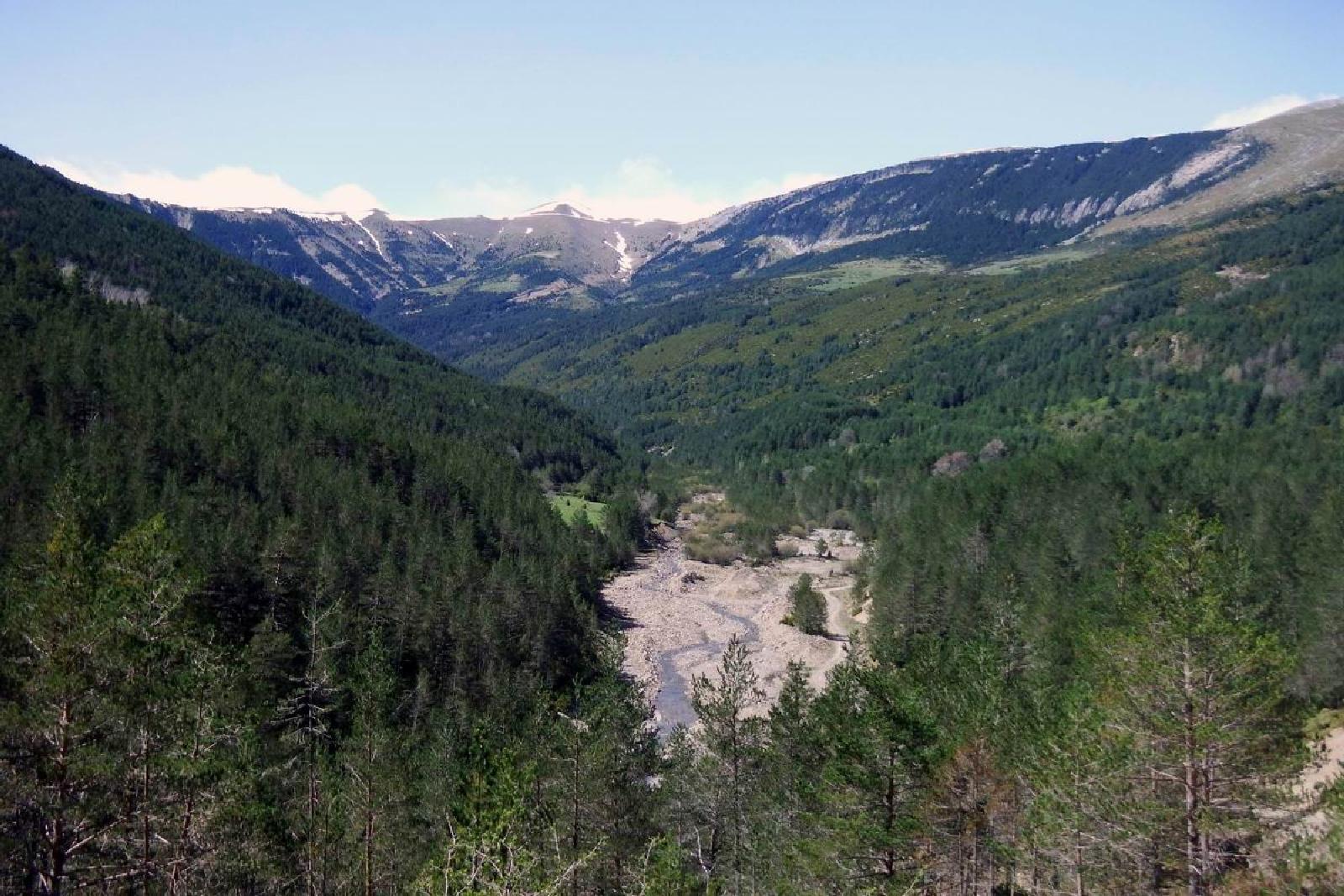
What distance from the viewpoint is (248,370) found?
12206 cm

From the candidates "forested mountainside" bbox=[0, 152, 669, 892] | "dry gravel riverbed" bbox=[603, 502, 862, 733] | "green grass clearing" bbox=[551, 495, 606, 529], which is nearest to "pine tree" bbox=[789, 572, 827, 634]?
"dry gravel riverbed" bbox=[603, 502, 862, 733]

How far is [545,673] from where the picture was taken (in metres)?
68.9

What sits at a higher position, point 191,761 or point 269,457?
point 191,761

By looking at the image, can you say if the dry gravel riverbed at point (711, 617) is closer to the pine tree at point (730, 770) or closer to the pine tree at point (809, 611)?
the pine tree at point (809, 611)

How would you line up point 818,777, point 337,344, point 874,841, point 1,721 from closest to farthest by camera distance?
point 1,721, point 874,841, point 818,777, point 337,344

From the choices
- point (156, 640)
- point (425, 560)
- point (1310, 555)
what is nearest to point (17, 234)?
point (425, 560)

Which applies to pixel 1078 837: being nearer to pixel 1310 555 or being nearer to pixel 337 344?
pixel 1310 555

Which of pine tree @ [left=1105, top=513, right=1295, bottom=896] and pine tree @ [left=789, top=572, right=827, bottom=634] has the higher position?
pine tree @ [left=1105, top=513, right=1295, bottom=896]

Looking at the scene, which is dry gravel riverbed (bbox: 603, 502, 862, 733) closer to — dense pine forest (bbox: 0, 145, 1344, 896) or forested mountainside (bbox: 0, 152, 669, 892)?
dense pine forest (bbox: 0, 145, 1344, 896)

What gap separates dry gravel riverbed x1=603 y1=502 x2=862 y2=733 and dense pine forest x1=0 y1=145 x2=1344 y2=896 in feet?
16.7

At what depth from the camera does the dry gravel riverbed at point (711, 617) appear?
257 ft

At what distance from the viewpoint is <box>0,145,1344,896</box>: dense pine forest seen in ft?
60.5

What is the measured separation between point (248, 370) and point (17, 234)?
79061mm

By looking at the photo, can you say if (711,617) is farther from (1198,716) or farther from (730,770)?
(1198,716)
